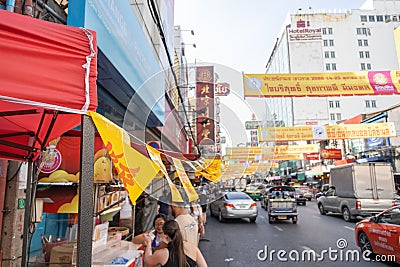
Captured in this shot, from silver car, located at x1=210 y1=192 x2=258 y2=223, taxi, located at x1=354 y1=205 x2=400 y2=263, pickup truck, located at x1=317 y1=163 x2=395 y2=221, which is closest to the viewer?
taxi, located at x1=354 y1=205 x2=400 y2=263

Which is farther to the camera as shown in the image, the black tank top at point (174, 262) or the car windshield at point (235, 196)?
the car windshield at point (235, 196)

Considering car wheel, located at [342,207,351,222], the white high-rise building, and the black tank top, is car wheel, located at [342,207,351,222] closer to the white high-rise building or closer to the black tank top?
the black tank top

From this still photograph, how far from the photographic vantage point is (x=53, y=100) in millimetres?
1763

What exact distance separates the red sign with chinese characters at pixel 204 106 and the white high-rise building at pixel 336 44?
39.4 meters

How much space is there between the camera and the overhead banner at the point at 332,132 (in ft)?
60.6

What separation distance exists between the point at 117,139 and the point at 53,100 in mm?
661

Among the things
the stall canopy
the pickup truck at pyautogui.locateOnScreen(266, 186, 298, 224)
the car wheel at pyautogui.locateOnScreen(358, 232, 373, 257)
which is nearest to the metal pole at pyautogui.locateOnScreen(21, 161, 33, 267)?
the stall canopy

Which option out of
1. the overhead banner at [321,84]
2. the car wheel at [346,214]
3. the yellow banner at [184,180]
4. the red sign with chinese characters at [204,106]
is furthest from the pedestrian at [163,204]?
the red sign with chinese characters at [204,106]

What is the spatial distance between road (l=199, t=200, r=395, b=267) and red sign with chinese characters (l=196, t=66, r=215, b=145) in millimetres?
13080

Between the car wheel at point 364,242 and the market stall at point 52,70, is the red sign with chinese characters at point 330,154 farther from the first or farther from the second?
the market stall at point 52,70

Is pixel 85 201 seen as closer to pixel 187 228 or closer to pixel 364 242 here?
pixel 187 228

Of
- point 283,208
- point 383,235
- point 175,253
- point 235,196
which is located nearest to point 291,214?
point 283,208

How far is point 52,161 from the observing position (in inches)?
159

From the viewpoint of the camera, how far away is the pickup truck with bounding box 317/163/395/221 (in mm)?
13484
